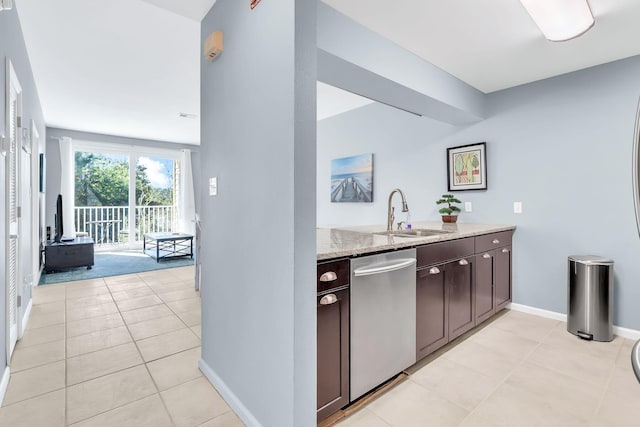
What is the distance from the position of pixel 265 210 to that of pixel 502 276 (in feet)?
8.84

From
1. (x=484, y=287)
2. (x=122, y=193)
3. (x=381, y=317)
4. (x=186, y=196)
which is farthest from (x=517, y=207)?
(x=122, y=193)

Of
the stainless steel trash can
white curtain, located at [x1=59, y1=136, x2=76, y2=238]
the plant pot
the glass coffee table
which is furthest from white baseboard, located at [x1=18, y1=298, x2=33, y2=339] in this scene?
the stainless steel trash can

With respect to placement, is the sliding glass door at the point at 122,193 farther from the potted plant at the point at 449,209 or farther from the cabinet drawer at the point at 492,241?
the cabinet drawer at the point at 492,241

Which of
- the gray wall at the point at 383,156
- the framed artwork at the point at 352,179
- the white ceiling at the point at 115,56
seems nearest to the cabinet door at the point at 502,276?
the gray wall at the point at 383,156

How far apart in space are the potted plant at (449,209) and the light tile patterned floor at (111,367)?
8.94 feet

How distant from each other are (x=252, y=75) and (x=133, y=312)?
2.79 metres

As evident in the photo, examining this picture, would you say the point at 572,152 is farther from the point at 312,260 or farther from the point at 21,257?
the point at 21,257

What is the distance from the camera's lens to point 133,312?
10.3ft

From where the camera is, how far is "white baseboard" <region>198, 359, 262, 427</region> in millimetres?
1533

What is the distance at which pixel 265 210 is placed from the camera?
4.66ft

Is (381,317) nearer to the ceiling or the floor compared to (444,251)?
nearer to the floor

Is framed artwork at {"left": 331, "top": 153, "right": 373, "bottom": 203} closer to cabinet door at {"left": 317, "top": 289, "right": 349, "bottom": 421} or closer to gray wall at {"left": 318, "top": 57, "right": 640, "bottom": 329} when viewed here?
gray wall at {"left": 318, "top": 57, "right": 640, "bottom": 329}

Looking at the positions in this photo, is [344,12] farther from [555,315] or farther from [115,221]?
[115,221]

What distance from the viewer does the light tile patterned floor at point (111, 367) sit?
5.36ft
